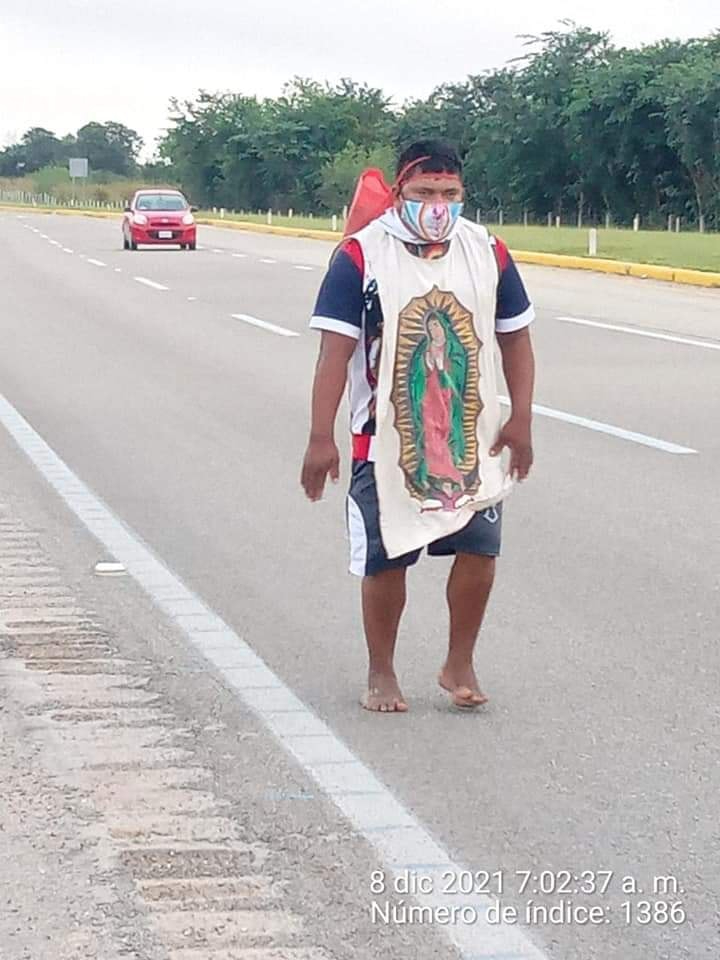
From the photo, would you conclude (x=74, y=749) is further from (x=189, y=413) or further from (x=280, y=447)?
(x=189, y=413)

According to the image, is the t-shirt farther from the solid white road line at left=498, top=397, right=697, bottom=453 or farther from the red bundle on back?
the solid white road line at left=498, top=397, right=697, bottom=453

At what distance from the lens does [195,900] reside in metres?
4.18

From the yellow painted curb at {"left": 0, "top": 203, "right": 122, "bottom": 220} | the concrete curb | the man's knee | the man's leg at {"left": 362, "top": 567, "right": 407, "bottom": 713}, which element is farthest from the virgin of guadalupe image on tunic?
the yellow painted curb at {"left": 0, "top": 203, "right": 122, "bottom": 220}

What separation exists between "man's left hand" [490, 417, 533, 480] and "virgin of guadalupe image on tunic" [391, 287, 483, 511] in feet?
0.39

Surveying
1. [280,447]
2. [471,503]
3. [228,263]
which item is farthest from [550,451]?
[228,263]

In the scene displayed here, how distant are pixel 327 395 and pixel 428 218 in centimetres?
59

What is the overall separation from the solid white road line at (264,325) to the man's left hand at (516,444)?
14.2 meters

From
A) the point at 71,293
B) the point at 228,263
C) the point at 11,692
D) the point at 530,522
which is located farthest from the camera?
the point at 228,263

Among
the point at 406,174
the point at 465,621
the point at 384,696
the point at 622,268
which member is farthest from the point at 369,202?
the point at 622,268

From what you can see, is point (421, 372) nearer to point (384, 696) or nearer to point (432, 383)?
point (432, 383)

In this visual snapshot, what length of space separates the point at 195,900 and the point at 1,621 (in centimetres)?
299

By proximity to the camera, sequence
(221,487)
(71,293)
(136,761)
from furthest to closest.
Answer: (71,293), (221,487), (136,761)

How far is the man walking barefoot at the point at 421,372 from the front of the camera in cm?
539

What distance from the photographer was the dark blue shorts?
18.1ft
